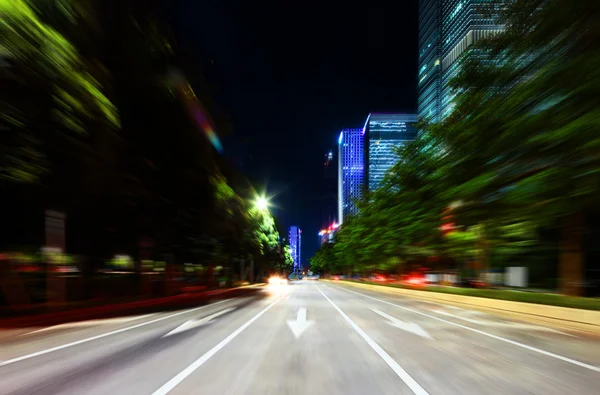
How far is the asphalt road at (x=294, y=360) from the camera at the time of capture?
5230 millimetres

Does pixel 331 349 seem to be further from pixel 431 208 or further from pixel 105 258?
pixel 431 208

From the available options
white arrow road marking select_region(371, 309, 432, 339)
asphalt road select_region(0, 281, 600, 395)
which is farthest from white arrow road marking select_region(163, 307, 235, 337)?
white arrow road marking select_region(371, 309, 432, 339)

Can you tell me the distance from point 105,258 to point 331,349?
1643 cm

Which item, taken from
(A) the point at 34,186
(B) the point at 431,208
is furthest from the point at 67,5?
(B) the point at 431,208

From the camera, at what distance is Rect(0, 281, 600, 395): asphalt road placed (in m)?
5.23

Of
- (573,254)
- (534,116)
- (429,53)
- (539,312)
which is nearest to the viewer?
(534,116)

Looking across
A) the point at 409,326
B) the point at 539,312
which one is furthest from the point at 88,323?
the point at 539,312

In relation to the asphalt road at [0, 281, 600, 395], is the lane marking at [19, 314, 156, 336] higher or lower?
lower

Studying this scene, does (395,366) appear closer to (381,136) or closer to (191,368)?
(191,368)

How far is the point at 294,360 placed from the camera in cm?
675

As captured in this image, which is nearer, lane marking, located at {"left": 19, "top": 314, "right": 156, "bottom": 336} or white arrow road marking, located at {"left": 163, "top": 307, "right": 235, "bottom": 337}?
white arrow road marking, located at {"left": 163, "top": 307, "right": 235, "bottom": 337}

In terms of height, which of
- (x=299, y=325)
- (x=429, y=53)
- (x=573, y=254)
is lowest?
(x=299, y=325)

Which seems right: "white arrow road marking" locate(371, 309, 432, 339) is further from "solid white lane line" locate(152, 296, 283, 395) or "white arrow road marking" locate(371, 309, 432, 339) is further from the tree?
the tree

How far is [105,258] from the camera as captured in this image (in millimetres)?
20375
